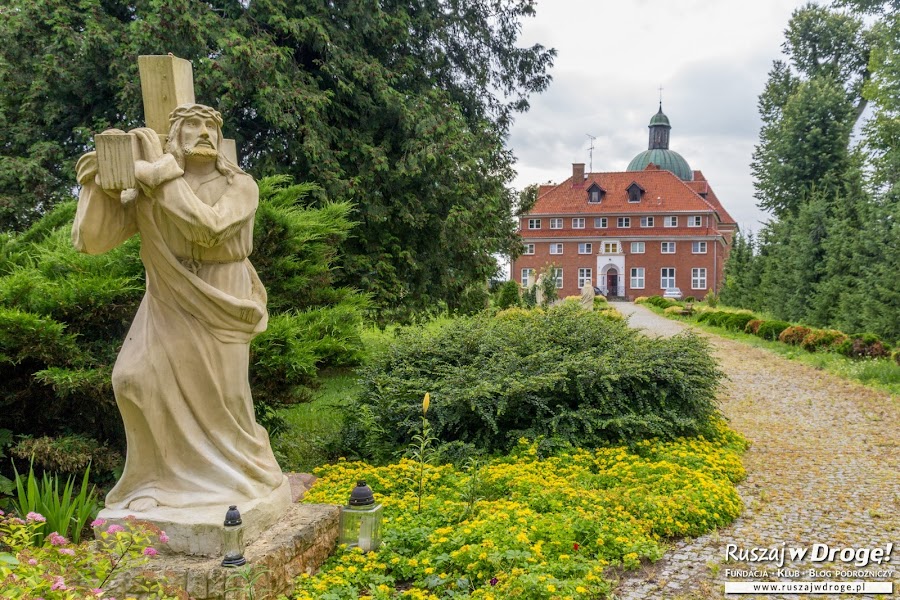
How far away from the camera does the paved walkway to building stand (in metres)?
4.44

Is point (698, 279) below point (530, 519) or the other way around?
the other way around

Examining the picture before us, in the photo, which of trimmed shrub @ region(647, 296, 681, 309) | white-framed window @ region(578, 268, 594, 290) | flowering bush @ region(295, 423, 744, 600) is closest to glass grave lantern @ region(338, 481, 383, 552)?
flowering bush @ region(295, 423, 744, 600)

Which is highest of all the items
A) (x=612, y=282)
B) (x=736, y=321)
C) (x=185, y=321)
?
(x=612, y=282)

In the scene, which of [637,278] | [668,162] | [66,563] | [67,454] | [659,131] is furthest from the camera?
[659,131]

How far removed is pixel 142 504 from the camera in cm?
355

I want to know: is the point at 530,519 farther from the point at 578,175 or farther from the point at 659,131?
the point at 659,131

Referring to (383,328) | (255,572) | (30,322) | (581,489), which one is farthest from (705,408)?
(30,322)

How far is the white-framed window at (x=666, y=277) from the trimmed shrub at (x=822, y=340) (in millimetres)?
37487

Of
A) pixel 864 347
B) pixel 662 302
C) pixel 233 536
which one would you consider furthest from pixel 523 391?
pixel 662 302

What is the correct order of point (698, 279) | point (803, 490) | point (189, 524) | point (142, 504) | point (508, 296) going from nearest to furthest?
point (189, 524) → point (142, 504) → point (803, 490) → point (508, 296) → point (698, 279)

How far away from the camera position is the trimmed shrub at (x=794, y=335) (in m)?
18.3

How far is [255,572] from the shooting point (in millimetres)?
3439

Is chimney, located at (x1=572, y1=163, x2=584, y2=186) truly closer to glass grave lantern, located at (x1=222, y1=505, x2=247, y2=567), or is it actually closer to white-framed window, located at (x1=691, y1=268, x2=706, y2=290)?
white-framed window, located at (x1=691, y1=268, x2=706, y2=290)

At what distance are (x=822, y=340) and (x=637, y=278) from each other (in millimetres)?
38761
